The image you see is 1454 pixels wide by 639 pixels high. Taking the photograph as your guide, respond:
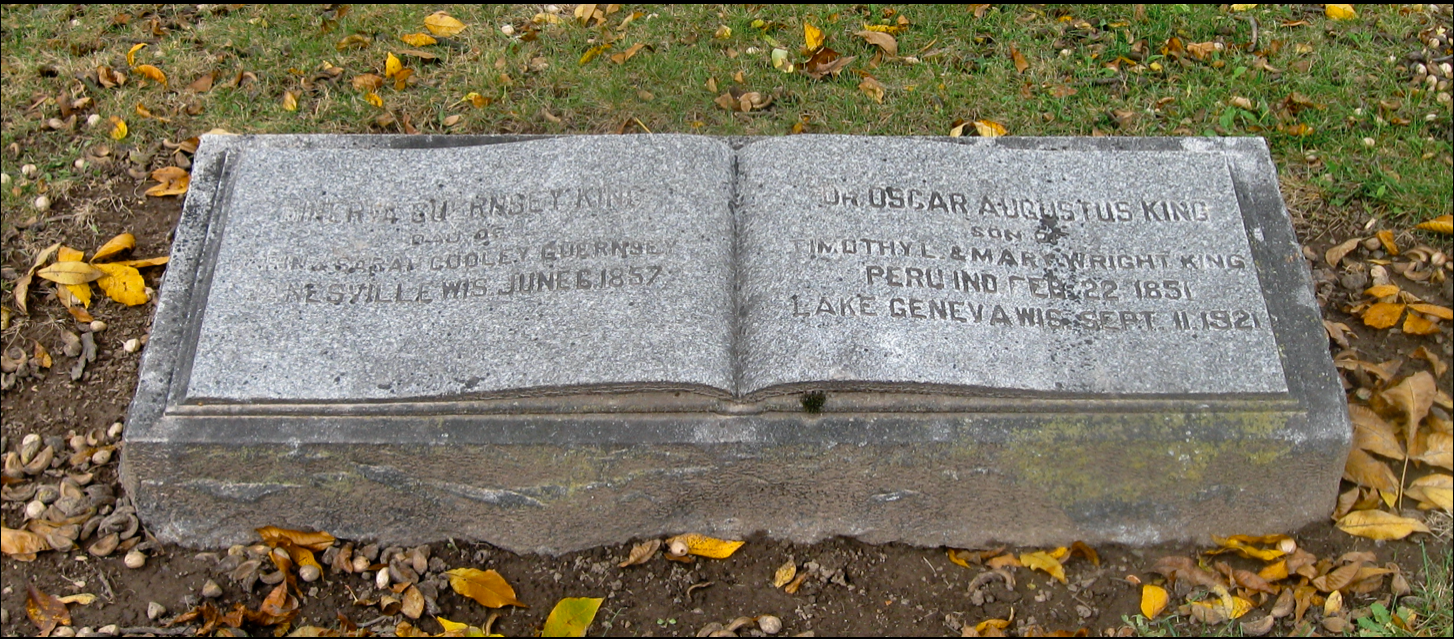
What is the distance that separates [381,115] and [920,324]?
2.23 m

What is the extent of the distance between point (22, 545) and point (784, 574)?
188 cm

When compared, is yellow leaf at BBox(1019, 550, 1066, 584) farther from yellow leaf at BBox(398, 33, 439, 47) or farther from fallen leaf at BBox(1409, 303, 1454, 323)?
yellow leaf at BBox(398, 33, 439, 47)

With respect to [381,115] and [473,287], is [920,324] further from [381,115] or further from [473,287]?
[381,115]

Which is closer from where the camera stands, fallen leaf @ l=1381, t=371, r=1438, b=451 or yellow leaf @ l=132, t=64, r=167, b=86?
→ fallen leaf @ l=1381, t=371, r=1438, b=451

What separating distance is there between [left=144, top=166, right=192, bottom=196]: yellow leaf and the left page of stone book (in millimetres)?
800

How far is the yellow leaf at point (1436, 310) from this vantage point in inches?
127

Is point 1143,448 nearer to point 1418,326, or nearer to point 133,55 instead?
point 1418,326

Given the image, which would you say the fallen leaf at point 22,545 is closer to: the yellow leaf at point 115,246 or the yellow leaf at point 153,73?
the yellow leaf at point 115,246

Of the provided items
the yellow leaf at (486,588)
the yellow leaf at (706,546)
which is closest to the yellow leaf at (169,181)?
the yellow leaf at (486,588)

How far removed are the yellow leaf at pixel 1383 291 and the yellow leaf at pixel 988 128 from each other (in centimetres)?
121

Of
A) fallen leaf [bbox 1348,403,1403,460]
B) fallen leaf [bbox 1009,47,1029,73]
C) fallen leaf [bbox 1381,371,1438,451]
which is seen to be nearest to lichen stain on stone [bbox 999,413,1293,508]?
fallen leaf [bbox 1348,403,1403,460]

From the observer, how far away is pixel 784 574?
2.73 meters

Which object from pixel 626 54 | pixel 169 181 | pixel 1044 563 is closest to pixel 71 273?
pixel 169 181

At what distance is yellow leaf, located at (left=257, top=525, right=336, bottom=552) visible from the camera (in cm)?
275
